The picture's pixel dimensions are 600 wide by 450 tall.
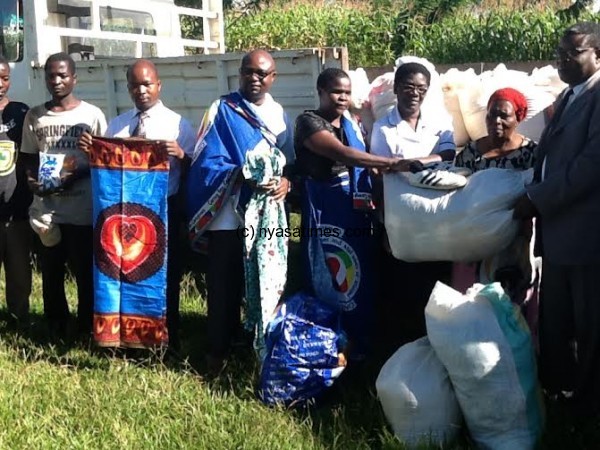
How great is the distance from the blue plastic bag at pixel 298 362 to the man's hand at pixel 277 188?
21.4 inches

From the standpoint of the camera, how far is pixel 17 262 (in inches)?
177

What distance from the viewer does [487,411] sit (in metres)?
2.89

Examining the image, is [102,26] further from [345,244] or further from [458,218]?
[458,218]

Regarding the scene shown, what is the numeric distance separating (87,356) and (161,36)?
378cm

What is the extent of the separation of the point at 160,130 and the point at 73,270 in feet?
3.46

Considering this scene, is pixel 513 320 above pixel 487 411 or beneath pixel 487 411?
above

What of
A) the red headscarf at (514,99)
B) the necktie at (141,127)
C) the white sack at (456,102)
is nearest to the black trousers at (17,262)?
the necktie at (141,127)

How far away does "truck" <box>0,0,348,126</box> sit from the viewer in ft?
14.5

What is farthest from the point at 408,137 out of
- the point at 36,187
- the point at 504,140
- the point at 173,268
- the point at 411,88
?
the point at 36,187

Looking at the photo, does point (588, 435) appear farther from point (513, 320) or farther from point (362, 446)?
point (362, 446)

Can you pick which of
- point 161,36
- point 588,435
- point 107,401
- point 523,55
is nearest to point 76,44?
point 161,36

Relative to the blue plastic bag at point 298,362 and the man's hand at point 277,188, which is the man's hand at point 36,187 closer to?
the man's hand at point 277,188

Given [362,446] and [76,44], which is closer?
[362,446]

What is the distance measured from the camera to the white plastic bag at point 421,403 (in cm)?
295
